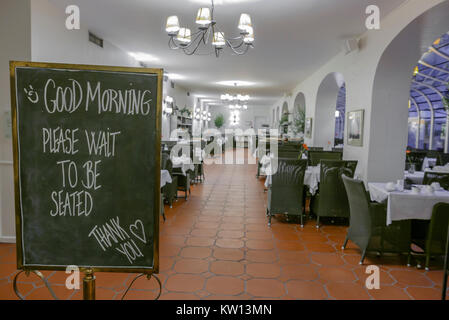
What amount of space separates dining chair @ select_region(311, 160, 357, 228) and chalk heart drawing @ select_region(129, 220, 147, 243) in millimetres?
3220

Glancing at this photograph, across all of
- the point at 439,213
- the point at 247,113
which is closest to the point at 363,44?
the point at 439,213

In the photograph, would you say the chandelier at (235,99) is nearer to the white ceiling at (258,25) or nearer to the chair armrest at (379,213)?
the white ceiling at (258,25)

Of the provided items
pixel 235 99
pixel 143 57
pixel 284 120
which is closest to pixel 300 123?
pixel 284 120

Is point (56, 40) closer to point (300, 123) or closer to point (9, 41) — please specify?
point (9, 41)

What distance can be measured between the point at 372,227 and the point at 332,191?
4.11 ft

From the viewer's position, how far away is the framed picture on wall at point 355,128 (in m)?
5.73

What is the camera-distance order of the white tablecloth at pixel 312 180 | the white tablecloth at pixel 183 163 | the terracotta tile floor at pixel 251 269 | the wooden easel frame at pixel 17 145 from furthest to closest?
1. the white tablecloth at pixel 183 163
2. the white tablecloth at pixel 312 180
3. the terracotta tile floor at pixel 251 269
4. the wooden easel frame at pixel 17 145

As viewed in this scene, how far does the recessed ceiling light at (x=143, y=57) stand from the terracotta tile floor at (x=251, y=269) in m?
4.32

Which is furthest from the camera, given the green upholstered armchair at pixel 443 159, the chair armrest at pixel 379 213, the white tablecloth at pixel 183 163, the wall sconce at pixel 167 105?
the wall sconce at pixel 167 105

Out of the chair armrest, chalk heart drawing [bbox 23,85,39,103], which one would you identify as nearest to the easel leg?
chalk heart drawing [bbox 23,85,39,103]

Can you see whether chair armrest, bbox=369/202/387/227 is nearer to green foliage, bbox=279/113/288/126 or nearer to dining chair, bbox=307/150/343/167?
dining chair, bbox=307/150/343/167

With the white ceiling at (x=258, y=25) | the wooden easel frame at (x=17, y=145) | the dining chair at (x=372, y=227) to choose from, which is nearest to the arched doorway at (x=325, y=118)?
the white ceiling at (x=258, y=25)

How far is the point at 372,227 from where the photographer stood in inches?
129
